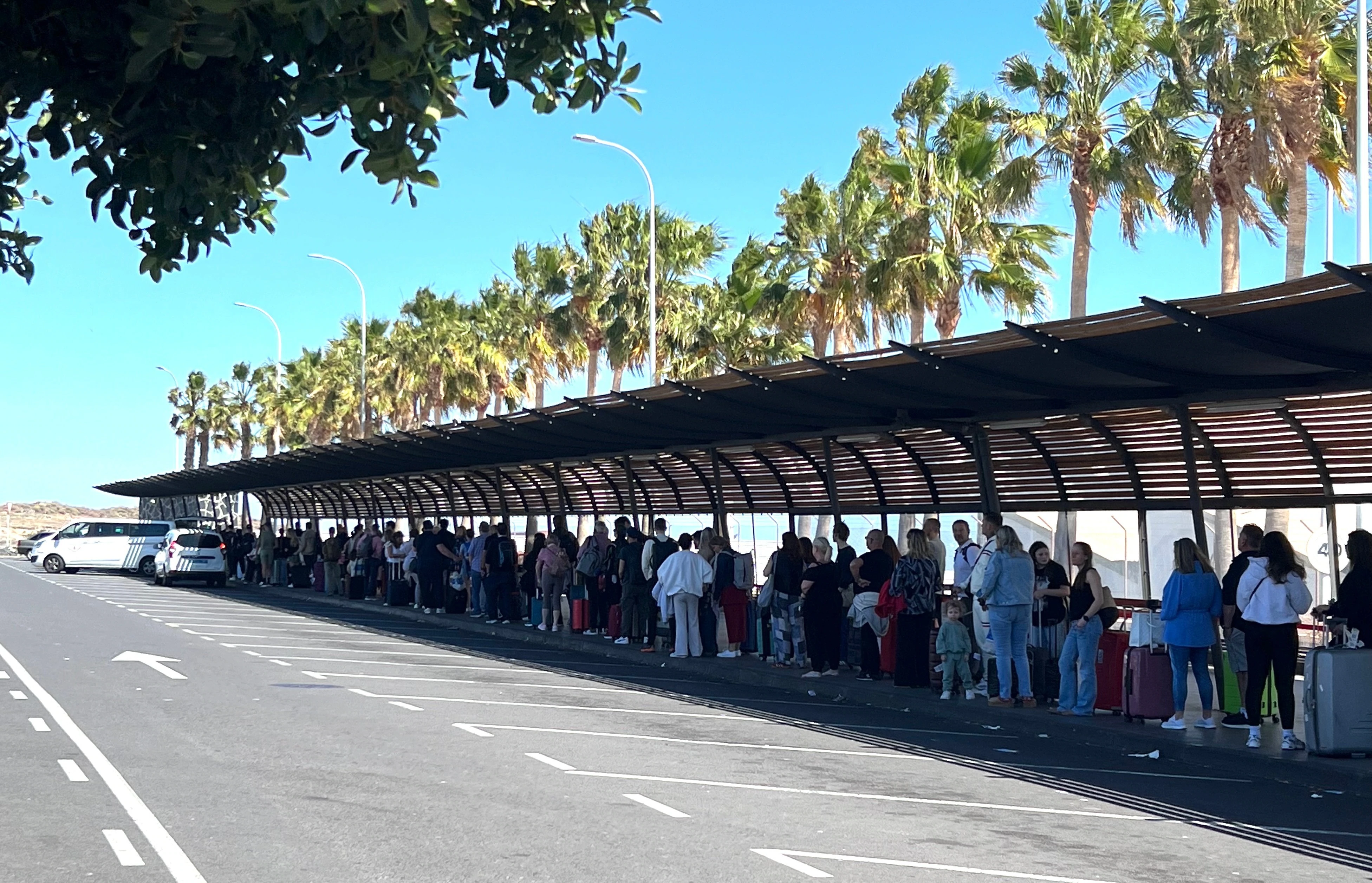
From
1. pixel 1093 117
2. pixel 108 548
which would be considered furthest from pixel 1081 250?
pixel 108 548

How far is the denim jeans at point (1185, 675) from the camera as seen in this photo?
1351 cm

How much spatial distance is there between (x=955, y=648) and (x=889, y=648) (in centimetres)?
188

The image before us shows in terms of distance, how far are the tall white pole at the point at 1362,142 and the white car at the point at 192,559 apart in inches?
1419

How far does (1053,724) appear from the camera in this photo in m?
14.1

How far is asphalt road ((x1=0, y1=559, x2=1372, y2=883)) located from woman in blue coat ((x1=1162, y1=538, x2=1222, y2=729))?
1.13 m

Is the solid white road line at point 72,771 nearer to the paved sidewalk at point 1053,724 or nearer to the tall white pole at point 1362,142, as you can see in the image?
the paved sidewalk at point 1053,724

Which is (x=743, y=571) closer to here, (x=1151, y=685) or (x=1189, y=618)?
(x=1151, y=685)

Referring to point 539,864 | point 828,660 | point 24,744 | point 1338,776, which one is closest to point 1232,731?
point 1338,776

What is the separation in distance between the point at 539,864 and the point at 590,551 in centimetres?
1637

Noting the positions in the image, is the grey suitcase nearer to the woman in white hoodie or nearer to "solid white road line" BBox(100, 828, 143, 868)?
the woman in white hoodie

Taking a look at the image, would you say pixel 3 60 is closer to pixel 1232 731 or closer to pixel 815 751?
pixel 815 751

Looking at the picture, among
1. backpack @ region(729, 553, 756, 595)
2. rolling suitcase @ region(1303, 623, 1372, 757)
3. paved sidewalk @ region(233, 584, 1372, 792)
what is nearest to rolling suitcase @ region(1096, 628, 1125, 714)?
paved sidewalk @ region(233, 584, 1372, 792)

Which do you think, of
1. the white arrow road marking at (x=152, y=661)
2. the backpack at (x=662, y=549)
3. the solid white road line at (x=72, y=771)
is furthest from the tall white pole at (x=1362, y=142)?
the solid white road line at (x=72, y=771)

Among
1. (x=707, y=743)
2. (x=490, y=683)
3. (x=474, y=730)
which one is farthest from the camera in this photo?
(x=490, y=683)
